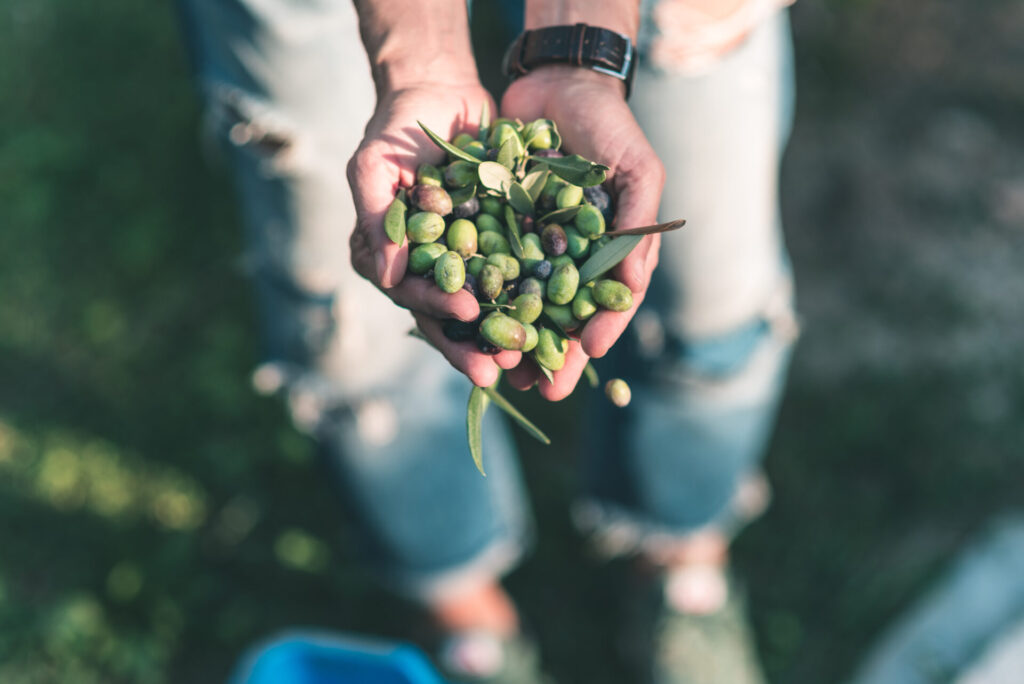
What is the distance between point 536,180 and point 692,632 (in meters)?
1.37

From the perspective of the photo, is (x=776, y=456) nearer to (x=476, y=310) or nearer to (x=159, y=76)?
(x=476, y=310)

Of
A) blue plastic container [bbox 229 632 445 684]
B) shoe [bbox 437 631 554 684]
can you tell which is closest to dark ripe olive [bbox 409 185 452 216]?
blue plastic container [bbox 229 632 445 684]

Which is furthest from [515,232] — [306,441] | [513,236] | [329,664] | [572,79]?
[306,441]

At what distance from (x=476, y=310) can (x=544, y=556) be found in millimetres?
1463

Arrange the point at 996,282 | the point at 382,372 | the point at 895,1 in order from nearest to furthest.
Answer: the point at 382,372, the point at 996,282, the point at 895,1

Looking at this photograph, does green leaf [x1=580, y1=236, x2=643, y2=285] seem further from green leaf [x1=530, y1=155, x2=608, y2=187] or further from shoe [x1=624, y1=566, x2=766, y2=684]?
shoe [x1=624, y1=566, x2=766, y2=684]

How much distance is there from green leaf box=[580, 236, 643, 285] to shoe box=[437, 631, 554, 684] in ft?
4.10

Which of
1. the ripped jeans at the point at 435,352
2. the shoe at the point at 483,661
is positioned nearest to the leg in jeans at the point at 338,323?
the ripped jeans at the point at 435,352

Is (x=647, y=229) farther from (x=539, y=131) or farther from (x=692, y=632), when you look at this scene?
(x=692, y=632)

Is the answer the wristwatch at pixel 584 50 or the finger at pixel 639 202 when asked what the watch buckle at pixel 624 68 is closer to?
the wristwatch at pixel 584 50

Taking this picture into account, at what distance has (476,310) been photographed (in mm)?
1024

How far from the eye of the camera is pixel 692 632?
2.12 m

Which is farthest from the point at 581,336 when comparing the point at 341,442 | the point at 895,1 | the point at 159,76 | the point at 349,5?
the point at 159,76

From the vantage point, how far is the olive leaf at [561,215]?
1111 mm
